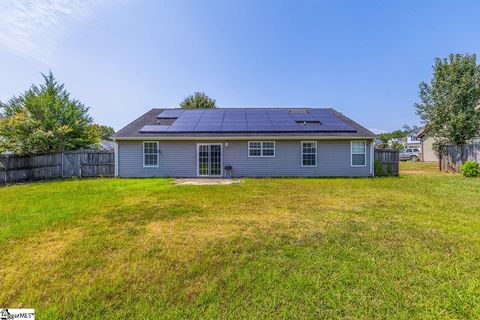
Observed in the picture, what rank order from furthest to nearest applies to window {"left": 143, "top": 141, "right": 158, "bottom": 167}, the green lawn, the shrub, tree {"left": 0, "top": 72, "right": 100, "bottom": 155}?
window {"left": 143, "top": 141, "right": 158, "bottom": 167} → tree {"left": 0, "top": 72, "right": 100, "bottom": 155} → the shrub → the green lawn

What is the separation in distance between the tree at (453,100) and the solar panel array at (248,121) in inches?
289

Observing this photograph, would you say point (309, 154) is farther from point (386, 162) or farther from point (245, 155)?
point (386, 162)

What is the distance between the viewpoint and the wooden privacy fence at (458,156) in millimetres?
13383

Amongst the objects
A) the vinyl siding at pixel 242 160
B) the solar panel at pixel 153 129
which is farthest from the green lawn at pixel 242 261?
the solar panel at pixel 153 129

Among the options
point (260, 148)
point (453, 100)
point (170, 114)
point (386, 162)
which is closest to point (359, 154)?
point (386, 162)

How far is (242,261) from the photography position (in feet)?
10.1

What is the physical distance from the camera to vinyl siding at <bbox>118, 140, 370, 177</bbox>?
1212 centimetres

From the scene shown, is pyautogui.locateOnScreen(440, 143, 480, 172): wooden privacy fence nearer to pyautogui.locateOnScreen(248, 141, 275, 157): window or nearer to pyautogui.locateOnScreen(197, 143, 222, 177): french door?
pyautogui.locateOnScreen(248, 141, 275, 157): window

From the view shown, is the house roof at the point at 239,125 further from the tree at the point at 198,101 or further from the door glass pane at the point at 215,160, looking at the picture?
the tree at the point at 198,101

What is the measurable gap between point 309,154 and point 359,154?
8.91ft

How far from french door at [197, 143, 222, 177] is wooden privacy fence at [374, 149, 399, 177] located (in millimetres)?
8942

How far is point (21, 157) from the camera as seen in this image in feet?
39.3

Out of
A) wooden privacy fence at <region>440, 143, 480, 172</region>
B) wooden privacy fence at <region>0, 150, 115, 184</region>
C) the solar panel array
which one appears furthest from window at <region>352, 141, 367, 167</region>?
wooden privacy fence at <region>0, 150, 115, 184</region>

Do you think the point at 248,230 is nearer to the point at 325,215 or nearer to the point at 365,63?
the point at 325,215
